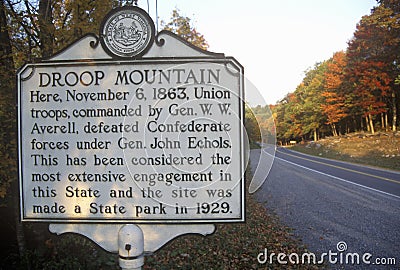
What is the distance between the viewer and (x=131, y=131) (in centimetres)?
232

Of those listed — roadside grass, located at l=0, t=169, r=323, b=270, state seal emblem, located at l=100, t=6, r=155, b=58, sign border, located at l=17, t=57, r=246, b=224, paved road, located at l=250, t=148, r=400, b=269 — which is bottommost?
paved road, located at l=250, t=148, r=400, b=269

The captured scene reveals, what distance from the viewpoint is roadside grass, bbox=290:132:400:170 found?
19.8 meters

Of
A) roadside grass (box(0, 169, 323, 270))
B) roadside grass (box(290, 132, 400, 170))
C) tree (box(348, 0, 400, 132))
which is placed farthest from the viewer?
tree (box(348, 0, 400, 132))

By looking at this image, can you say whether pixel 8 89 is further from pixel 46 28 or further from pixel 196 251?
pixel 196 251

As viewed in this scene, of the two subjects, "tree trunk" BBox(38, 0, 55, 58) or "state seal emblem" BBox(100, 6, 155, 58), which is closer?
"state seal emblem" BBox(100, 6, 155, 58)

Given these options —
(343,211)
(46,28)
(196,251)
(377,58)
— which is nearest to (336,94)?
(377,58)

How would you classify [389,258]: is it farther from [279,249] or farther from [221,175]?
[221,175]

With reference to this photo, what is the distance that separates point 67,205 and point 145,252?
69 centimetres

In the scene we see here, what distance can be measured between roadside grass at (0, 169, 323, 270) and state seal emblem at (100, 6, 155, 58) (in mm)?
1488

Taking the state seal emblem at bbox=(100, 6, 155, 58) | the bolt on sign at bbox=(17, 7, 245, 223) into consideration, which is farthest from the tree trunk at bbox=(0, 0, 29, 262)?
the state seal emblem at bbox=(100, 6, 155, 58)

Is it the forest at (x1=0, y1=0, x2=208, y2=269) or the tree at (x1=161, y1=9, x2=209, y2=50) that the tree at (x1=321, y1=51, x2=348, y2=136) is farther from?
the forest at (x1=0, y1=0, x2=208, y2=269)

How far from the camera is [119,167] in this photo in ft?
7.57

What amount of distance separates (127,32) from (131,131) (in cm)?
75

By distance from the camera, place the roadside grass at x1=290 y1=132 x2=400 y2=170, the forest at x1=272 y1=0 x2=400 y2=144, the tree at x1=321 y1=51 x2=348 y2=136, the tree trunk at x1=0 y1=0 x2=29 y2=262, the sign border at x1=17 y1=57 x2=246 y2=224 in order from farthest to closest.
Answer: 1. the tree at x1=321 y1=51 x2=348 y2=136
2. the forest at x1=272 y1=0 x2=400 y2=144
3. the roadside grass at x1=290 y1=132 x2=400 y2=170
4. the tree trunk at x1=0 y1=0 x2=29 y2=262
5. the sign border at x1=17 y1=57 x2=246 y2=224
